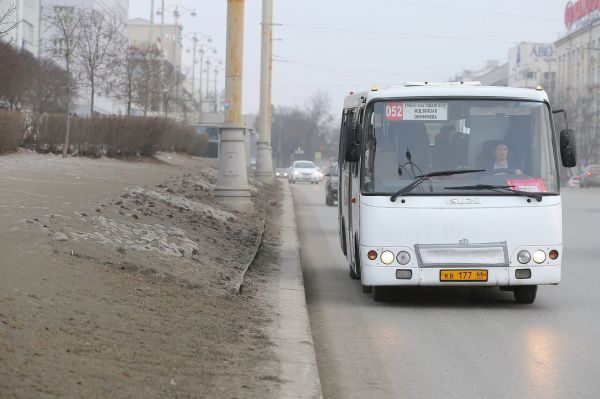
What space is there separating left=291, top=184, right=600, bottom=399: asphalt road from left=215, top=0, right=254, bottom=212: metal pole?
7514 mm

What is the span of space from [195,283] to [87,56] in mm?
32218

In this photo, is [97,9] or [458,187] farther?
[97,9]

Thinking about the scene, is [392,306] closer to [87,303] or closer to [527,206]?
[527,206]

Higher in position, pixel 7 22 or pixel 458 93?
pixel 7 22

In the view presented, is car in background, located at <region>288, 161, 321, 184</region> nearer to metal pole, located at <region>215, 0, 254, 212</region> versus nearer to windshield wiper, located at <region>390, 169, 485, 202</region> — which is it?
metal pole, located at <region>215, 0, 254, 212</region>

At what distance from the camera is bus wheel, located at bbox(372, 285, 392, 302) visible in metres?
12.4

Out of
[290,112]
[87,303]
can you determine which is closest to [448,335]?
[87,303]

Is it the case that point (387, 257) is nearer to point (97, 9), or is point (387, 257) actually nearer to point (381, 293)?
point (381, 293)

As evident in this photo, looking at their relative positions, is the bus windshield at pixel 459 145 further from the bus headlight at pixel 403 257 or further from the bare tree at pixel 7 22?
the bare tree at pixel 7 22

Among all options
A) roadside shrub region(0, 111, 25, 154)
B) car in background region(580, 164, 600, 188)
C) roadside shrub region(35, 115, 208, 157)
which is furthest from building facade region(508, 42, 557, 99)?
roadside shrub region(0, 111, 25, 154)

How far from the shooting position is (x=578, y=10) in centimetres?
11194

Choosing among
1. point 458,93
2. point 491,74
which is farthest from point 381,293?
point 491,74

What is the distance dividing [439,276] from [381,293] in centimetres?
92

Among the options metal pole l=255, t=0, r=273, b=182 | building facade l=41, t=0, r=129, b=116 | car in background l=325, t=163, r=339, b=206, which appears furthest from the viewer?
building facade l=41, t=0, r=129, b=116
